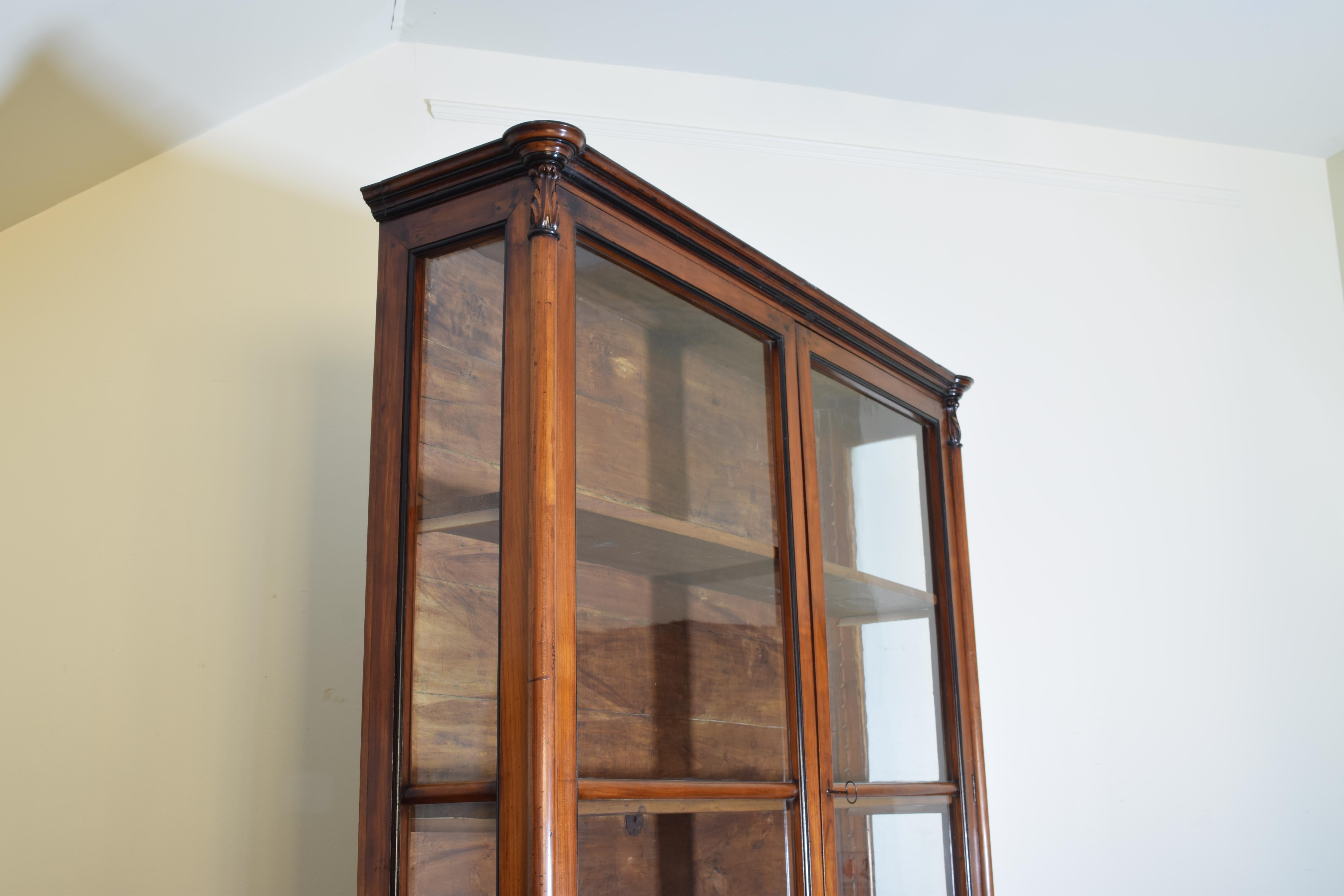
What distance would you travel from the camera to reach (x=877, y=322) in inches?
87.7

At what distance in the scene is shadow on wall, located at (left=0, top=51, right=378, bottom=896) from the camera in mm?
1437

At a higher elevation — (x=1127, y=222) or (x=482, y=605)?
(x=1127, y=222)

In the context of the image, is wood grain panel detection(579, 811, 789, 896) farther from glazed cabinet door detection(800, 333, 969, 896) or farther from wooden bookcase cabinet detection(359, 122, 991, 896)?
glazed cabinet door detection(800, 333, 969, 896)

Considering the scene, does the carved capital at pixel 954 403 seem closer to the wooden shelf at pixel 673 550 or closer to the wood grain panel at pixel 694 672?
the wooden shelf at pixel 673 550

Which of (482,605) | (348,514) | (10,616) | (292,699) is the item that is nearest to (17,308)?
(10,616)

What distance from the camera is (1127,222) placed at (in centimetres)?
244

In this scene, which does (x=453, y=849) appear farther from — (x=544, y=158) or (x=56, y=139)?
(x=56, y=139)

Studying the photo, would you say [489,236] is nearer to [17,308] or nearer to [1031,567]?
[17,308]

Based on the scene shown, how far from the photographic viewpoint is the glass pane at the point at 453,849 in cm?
90

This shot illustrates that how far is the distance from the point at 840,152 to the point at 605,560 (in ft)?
4.82

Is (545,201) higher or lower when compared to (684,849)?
higher

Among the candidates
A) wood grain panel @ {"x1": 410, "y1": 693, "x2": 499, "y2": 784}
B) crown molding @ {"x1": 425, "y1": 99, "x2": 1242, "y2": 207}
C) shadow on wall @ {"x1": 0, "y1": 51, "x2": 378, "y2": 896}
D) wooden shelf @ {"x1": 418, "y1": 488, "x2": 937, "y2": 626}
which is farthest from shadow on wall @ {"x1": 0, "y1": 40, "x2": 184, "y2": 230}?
wood grain panel @ {"x1": 410, "y1": 693, "x2": 499, "y2": 784}

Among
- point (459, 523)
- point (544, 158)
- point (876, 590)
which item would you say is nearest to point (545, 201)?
point (544, 158)

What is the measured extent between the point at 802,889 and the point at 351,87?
140 cm
